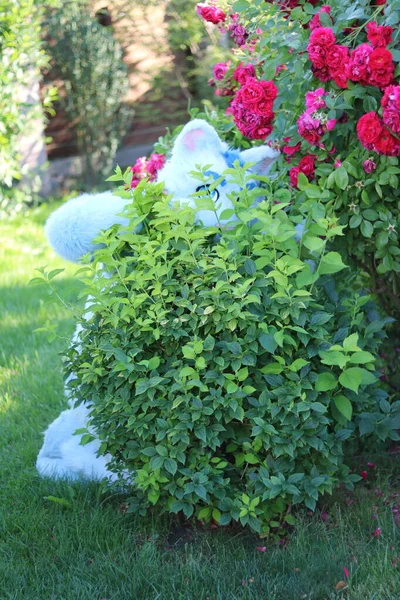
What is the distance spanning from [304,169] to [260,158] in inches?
13.1

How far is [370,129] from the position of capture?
7.06ft

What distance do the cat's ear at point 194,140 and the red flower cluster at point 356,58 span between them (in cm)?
46

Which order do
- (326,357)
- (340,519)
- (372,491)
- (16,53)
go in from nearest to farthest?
1. (326,357)
2. (340,519)
3. (372,491)
4. (16,53)

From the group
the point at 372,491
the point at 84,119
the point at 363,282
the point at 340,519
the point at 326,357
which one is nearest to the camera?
the point at 326,357

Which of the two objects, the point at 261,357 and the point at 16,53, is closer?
the point at 261,357

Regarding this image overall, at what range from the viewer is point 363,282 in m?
3.12

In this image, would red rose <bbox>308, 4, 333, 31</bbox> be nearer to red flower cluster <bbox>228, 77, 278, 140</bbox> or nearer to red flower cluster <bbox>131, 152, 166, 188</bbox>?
red flower cluster <bbox>228, 77, 278, 140</bbox>

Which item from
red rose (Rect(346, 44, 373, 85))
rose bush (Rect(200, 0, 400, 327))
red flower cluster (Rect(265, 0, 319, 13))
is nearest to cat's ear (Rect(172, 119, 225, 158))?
rose bush (Rect(200, 0, 400, 327))

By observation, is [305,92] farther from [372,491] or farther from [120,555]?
[120,555]

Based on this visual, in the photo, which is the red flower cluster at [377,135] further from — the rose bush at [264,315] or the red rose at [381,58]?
the red rose at [381,58]

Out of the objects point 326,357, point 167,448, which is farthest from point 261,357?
point 167,448

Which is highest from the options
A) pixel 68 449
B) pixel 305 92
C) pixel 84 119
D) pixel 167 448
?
pixel 305 92

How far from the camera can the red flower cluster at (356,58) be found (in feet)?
6.91

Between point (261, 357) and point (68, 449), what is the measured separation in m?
0.88
